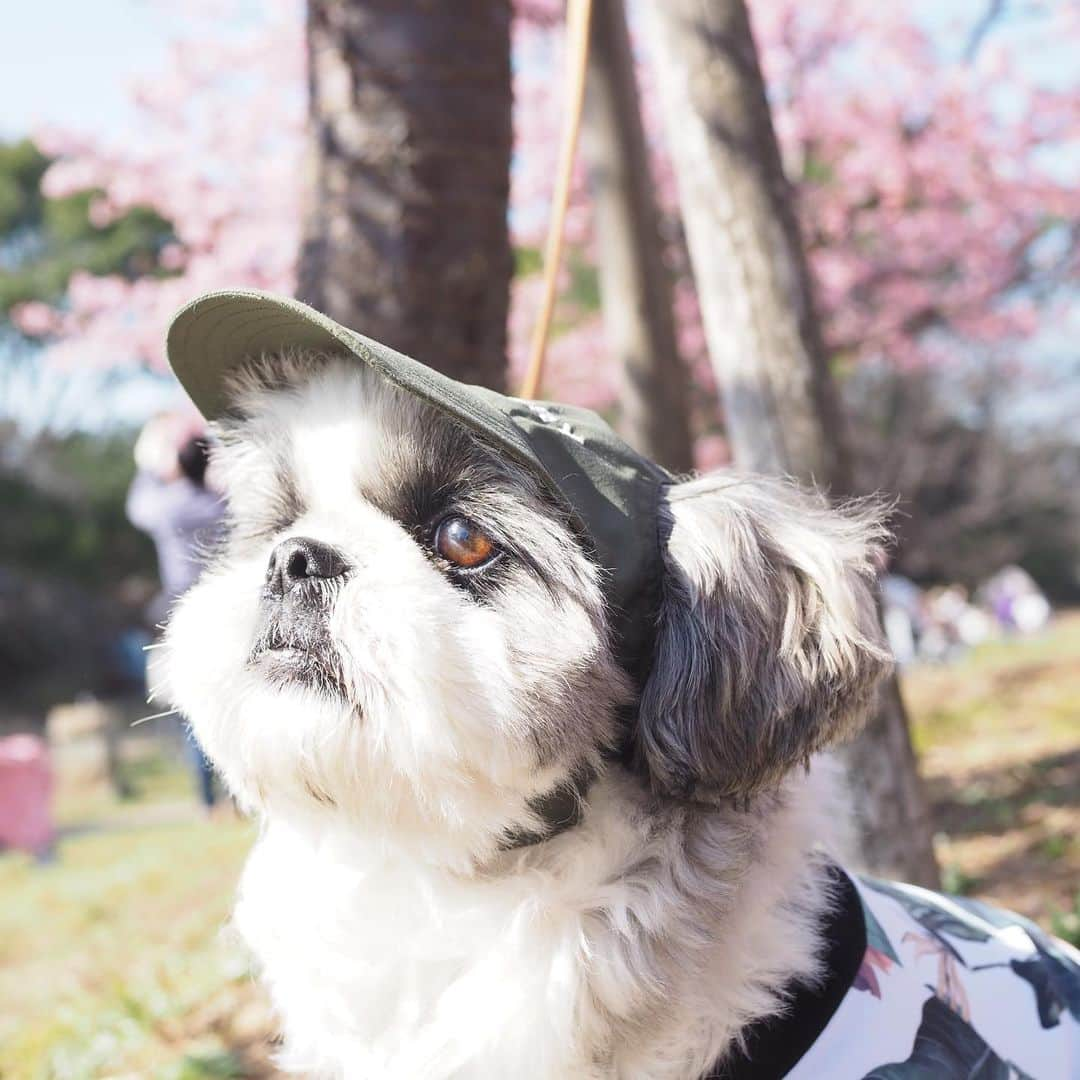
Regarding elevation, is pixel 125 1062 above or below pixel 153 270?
below

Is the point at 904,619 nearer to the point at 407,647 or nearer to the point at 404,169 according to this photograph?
the point at 404,169

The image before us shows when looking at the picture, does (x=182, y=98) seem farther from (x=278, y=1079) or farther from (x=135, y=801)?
(x=278, y=1079)

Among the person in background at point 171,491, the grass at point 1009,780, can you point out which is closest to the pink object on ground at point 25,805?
the person in background at point 171,491

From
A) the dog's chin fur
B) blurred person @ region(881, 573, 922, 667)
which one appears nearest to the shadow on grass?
the dog's chin fur

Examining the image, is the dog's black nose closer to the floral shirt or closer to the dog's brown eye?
the dog's brown eye

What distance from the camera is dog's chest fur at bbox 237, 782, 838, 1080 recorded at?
1513mm

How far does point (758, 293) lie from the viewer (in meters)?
2.63

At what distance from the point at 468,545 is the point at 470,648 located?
16 cm

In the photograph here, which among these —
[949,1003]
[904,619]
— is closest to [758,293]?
[949,1003]

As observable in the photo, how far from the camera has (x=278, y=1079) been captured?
2.50m

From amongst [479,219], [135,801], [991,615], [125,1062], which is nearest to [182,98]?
[135,801]

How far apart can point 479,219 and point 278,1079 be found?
2.38m

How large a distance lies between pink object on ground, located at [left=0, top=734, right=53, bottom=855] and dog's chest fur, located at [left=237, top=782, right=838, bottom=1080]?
263 inches

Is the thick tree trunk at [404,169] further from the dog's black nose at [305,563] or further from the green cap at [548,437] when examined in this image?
the dog's black nose at [305,563]
